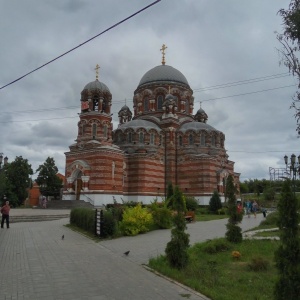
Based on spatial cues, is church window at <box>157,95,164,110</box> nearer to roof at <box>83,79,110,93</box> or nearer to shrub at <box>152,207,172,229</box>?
roof at <box>83,79,110,93</box>

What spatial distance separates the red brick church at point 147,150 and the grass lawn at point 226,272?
81.8 ft

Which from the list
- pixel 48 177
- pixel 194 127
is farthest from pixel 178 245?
pixel 48 177

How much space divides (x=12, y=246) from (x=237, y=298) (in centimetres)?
959

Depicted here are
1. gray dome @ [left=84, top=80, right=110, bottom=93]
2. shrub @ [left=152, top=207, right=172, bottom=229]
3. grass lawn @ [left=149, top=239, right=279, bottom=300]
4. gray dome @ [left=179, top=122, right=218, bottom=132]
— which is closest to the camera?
grass lawn @ [left=149, top=239, right=279, bottom=300]

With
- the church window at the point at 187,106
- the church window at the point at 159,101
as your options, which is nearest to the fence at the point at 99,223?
the church window at the point at 159,101

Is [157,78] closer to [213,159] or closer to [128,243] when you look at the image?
[213,159]

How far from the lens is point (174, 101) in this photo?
45156mm

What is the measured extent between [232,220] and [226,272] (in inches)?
199

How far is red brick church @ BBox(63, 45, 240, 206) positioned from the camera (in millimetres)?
36375

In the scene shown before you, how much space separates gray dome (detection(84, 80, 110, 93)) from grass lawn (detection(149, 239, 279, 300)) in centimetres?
2899

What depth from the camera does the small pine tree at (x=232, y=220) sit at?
44.3 ft

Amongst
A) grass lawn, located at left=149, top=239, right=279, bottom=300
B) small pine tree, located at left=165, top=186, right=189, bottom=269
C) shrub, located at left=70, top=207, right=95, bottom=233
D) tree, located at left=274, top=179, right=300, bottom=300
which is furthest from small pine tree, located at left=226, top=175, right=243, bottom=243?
tree, located at left=274, top=179, right=300, bottom=300

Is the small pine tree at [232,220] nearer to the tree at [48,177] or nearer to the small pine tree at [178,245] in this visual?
the small pine tree at [178,245]

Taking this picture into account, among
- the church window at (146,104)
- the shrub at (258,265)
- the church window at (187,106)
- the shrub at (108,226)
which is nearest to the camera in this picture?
the shrub at (258,265)
